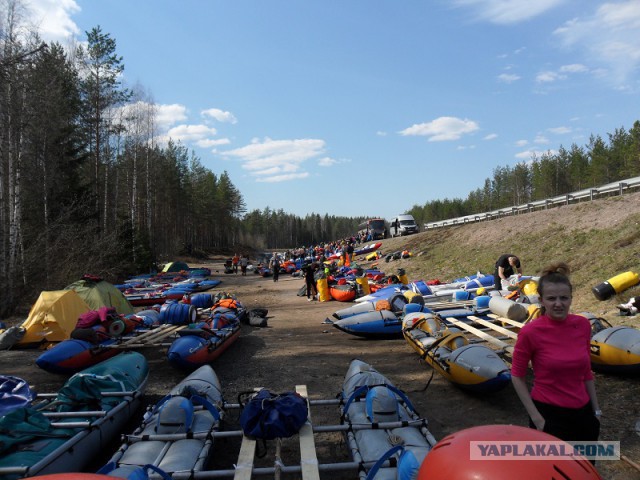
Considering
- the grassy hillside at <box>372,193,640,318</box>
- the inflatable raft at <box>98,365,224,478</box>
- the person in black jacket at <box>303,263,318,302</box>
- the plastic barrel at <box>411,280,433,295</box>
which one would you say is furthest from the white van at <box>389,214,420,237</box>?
the inflatable raft at <box>98,365,224,478</box>

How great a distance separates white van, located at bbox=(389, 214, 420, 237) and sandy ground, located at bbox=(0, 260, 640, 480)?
92.3 ft

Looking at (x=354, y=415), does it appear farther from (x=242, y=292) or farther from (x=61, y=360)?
(x=242, y=292)

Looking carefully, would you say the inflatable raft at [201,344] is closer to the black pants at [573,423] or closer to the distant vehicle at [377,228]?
the black pants at [573,423]

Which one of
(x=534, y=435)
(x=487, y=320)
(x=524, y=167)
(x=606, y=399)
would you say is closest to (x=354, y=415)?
(x=534, y=435)

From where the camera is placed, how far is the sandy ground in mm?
4574

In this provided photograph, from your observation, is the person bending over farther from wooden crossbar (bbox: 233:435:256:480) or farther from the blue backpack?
wooden crossbar (bbox: 233:435:256:480)

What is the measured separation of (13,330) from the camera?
28.8ft

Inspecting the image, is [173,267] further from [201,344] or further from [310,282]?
[201,344]

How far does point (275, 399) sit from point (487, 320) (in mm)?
6584

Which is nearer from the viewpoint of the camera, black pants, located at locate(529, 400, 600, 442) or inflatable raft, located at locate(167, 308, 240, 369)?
black pants, located at locate(529, 400, 600, 442)

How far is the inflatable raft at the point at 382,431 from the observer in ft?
10.8

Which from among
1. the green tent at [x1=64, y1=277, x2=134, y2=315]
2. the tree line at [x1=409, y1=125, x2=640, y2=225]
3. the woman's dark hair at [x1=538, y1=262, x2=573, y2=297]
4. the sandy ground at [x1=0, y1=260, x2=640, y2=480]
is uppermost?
the tree line at [x1=409, y1=125, x2=640, y2=225]

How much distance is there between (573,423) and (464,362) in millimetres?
3171

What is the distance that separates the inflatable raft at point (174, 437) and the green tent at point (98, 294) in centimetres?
687
